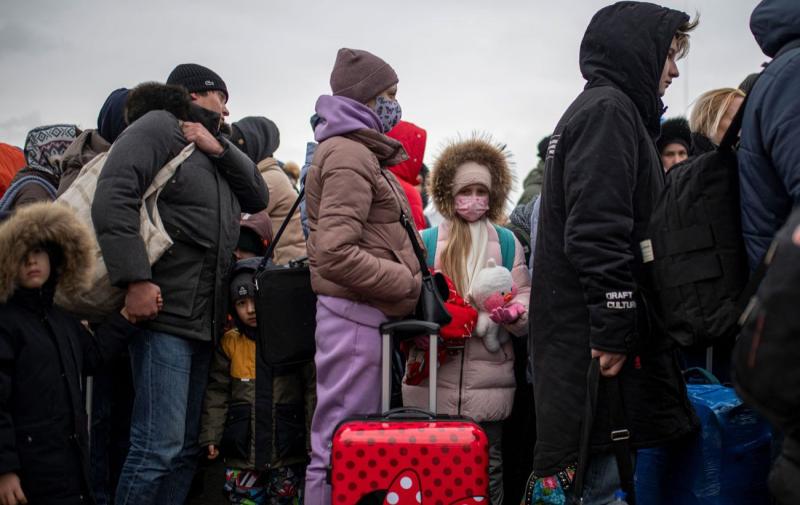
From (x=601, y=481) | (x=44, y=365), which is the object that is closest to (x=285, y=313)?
(x=44, y=365)

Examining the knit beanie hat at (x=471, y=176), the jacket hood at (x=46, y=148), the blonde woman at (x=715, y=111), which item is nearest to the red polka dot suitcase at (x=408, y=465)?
the knit beanie hat at (x=471, y=176)

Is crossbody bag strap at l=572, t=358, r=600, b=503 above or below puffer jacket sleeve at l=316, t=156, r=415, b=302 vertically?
below

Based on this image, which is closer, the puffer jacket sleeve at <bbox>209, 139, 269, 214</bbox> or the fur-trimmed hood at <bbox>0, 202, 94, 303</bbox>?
the fur-trimmed hood at <bbox>0, 202, 94, 303</bbox>

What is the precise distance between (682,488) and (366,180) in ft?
5.83

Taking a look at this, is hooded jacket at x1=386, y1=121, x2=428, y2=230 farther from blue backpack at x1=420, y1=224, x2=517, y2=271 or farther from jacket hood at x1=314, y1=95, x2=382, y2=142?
jacket hood at x1=314, y1=95, x2=382, y2=142

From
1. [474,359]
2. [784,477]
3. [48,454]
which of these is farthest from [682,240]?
[48,454]

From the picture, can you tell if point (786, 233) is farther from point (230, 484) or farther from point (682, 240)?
point (230, 484)

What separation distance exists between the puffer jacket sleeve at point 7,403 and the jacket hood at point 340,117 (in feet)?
5.07

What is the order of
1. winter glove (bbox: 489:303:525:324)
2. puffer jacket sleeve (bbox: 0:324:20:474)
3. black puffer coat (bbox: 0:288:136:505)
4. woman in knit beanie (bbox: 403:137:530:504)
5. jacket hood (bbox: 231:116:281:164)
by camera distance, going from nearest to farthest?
1. puffer jacket sleeve (bbox: 0:324:20:474)
2. black puffer coat (bbox: 0:288:136:505)
3. winter glove (bbox: 489:303:525:324)
4. woman in knit beanie (bbox: 403:137:530:504)
5. jacket hood (bbox: 231:116:281:164)

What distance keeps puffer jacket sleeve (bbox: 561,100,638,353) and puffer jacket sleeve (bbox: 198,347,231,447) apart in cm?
223

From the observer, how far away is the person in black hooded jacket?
2604 millimetres

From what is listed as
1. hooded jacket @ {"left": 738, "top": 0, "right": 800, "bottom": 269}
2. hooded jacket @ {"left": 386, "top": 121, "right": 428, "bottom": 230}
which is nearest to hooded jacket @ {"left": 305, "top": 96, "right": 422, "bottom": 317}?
hooded jacket @ {"left": 386, "top": 121, "right": 428, "bottom": 230}

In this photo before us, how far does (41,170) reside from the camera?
4.46 meters

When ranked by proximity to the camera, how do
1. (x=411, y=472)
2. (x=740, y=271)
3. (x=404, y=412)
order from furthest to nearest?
(x=404, y=412) → (x=411, y=472) → (x=740, y=271)
